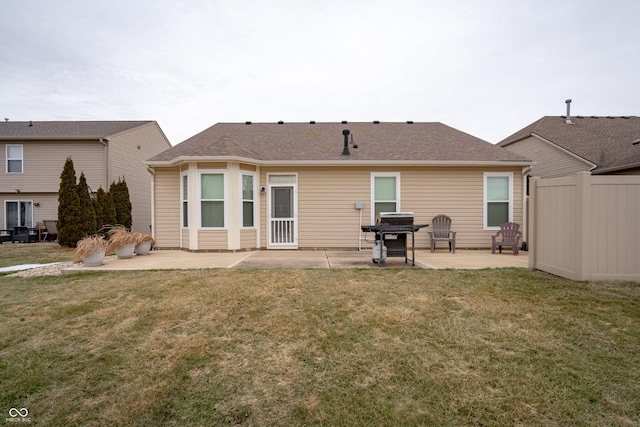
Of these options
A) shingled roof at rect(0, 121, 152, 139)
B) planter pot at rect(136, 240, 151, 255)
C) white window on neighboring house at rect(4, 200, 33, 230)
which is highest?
shingled roof at rect(0, 121, 152, 139)

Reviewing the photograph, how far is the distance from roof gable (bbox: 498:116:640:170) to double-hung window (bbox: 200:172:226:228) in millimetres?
12453

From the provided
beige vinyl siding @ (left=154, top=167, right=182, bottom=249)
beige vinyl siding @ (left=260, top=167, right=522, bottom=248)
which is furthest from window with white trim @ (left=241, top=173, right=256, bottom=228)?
beige vinyl siding @ (left=154, top=167, right=182, bottom=249)

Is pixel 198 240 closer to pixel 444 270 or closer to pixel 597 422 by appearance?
pixel 444 270

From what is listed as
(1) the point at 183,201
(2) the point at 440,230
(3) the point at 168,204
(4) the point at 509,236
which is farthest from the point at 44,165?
(4) the point at 509,236

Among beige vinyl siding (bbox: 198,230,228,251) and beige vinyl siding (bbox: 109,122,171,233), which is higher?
beige vinyl siding (bbox: 109,122,171,233)

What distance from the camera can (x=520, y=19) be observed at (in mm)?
10266

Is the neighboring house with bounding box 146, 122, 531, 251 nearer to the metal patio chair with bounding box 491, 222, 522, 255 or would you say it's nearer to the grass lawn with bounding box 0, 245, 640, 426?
the metal patio chair with bounding box 491, 222, 522, 255

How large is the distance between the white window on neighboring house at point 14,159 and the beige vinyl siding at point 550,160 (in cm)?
2353

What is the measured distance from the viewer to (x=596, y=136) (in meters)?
12.6

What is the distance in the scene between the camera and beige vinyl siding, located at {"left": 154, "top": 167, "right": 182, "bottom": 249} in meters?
9.77

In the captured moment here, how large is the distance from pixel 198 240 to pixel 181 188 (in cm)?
181

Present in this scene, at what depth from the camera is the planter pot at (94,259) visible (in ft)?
21.7

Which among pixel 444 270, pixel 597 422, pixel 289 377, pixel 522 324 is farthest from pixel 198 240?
pixel 597 422

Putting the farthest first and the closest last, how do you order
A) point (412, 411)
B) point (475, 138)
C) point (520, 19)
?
1. point (475, 138)
2. point (520, 19)
3. point (412, 411)
